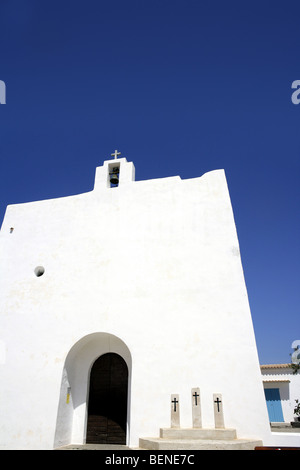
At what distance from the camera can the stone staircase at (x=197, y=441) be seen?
5.83 meters

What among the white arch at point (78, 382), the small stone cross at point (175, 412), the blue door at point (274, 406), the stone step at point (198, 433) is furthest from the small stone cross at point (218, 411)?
the blue door at point (274, 406)

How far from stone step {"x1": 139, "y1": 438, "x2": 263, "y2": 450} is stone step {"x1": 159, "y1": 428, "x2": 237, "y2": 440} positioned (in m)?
0.09

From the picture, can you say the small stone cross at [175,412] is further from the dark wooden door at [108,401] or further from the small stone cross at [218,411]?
the dark wooden door at [108,401]

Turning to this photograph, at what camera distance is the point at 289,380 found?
1947cm

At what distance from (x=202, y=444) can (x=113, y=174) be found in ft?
28.9

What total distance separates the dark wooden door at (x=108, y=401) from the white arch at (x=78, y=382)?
0.58 feet

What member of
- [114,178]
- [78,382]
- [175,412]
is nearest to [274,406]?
[175,412]

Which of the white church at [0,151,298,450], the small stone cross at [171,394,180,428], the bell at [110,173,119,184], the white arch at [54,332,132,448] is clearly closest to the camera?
the small stone cross at [171,394,180,428]

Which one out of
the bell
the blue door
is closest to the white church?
the bell

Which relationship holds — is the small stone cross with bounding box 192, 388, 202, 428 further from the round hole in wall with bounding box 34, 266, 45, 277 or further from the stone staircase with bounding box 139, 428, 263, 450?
the round hole in wall with bounding box 34, 266, 45, 277

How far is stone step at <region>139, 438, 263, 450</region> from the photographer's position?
5805 mm

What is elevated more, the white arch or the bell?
the bell
